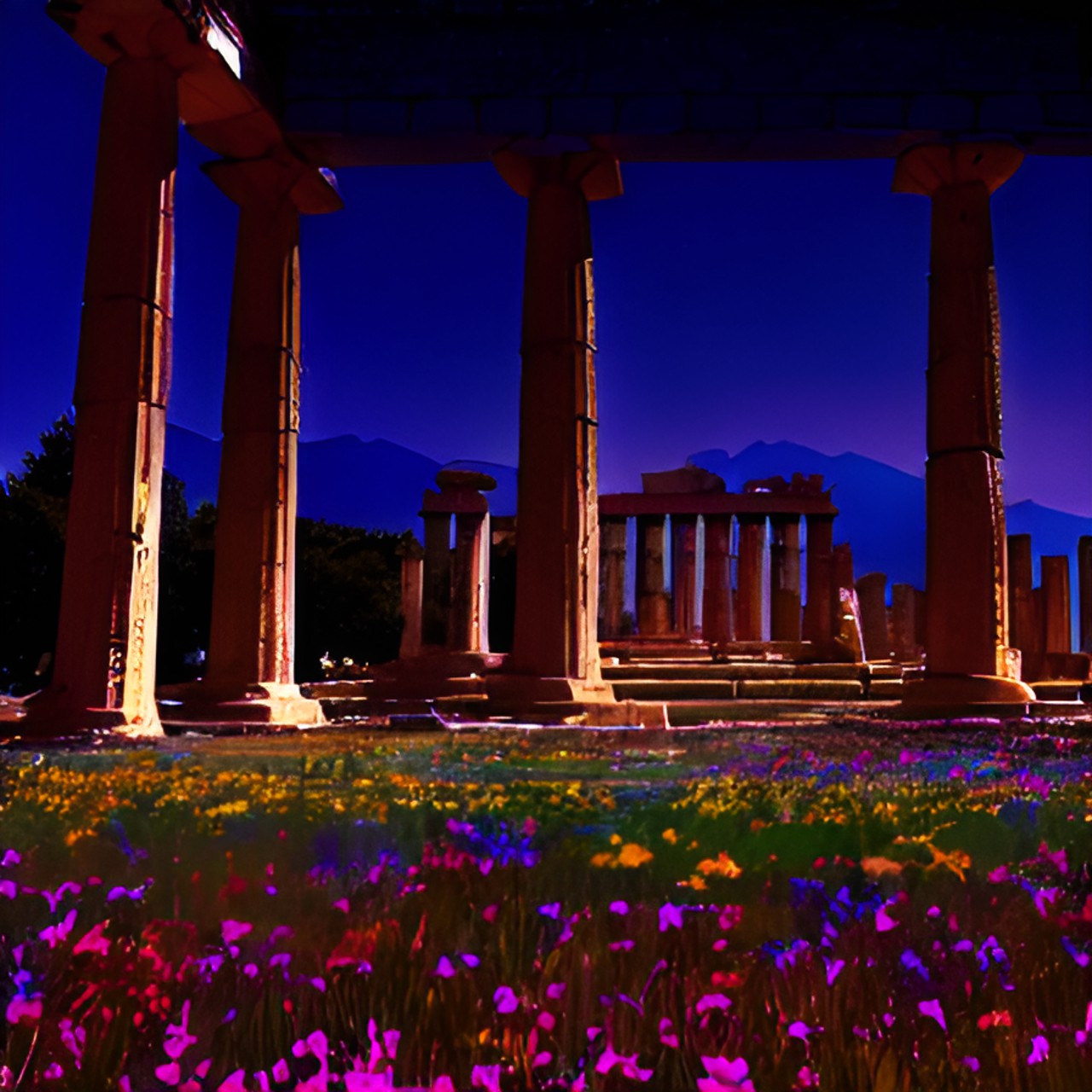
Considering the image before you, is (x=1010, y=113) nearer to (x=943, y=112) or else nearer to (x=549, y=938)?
(x=943, y=112)

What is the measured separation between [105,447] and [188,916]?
922 centimetres

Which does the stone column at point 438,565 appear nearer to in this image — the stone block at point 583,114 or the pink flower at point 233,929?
the stone block at point 583,114

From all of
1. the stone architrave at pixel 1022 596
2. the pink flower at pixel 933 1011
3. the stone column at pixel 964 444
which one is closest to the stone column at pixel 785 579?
the stone architrave at pixel 1022 596

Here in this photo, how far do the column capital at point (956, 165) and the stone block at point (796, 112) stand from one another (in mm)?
1321

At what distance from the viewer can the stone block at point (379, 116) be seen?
50.3ft

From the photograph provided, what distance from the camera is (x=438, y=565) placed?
104ft

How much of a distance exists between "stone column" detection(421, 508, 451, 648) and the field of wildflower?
24.0 m

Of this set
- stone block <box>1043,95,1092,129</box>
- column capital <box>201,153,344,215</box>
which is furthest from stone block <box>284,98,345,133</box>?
stone block <box>1043,95,1092,129</box>

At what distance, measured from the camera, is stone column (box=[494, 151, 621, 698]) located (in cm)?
1530

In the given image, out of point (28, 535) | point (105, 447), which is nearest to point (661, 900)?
point (105, 447)

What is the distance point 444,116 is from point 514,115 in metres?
0.86

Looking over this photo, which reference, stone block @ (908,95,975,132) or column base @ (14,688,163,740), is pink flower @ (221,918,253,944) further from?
stone block @ (908,95,975,132)

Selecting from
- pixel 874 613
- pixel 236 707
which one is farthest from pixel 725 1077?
pixel 874 613

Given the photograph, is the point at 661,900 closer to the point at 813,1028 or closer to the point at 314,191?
the point at 813,1028
